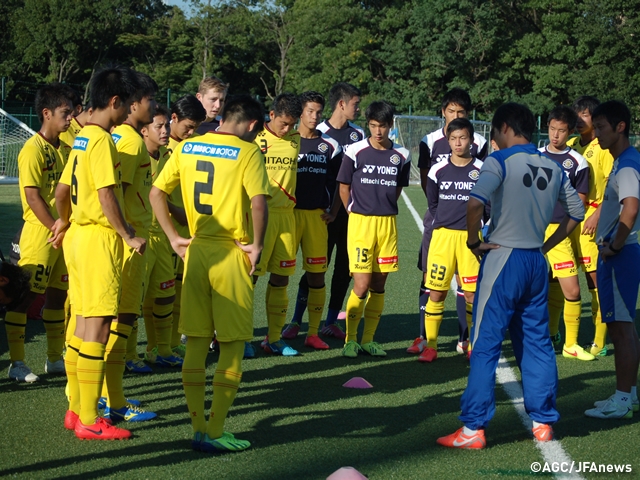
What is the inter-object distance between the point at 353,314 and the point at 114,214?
11.3 ft

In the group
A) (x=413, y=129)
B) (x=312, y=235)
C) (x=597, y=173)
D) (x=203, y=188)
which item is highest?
(x=413, y=129)

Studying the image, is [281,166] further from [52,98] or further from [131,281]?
[131,281]

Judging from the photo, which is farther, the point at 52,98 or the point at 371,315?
the point at 371,315

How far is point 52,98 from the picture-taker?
630cm

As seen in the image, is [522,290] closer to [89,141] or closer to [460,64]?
[89,141]

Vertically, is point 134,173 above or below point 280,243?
above

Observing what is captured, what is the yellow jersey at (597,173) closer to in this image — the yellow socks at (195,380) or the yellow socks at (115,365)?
the yellow socks at (195,380)

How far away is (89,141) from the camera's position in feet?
16.7

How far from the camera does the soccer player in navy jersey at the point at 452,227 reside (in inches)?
295

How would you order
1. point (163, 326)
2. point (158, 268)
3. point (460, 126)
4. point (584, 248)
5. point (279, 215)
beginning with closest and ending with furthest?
point (158, 268) < point (163, 326) < point (460, 126) < point (279, 215) < point (584, 248)

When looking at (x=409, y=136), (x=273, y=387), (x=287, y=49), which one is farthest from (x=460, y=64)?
(x=273, y=387)

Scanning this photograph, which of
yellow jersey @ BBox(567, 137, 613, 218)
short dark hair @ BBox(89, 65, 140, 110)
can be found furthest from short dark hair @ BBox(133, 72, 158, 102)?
yellow jersey @ BBox(567, 137, 613, 218)

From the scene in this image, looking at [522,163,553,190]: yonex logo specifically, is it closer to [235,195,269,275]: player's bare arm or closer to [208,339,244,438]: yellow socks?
[235,195,269,275]: player's bare arm

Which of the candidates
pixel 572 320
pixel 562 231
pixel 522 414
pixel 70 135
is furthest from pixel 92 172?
pixel 572 320
